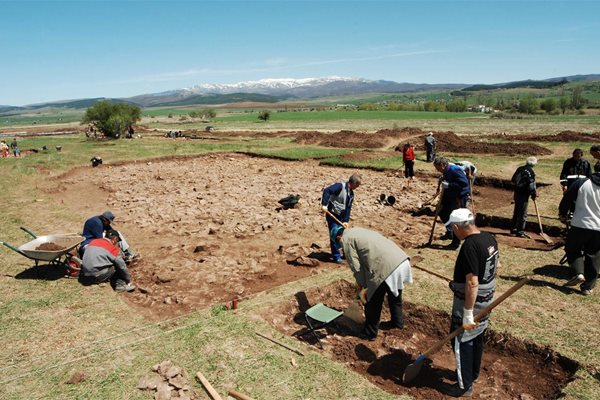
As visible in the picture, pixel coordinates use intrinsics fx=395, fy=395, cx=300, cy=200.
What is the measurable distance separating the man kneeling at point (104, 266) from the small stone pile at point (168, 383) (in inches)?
132

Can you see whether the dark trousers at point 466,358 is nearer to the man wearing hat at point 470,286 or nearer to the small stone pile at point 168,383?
the man wearing hat at point 470,286

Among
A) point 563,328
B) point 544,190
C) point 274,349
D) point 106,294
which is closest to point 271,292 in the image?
point 274,349

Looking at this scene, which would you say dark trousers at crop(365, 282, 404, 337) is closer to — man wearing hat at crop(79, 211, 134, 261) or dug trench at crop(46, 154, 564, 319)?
dug trench at crop(46, 154, 564, 319)

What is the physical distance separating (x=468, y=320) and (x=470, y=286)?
439 mm

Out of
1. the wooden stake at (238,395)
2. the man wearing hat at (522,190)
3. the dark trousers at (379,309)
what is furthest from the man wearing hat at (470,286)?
the man wearing hat at (522,190)

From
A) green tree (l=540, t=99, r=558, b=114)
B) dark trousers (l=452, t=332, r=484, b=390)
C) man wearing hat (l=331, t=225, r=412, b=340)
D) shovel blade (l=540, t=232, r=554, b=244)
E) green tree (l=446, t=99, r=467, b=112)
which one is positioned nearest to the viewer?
dark trousers (l=452, t=332, r=484, b=390)

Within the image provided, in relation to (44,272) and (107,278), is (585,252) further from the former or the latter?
(44,272)

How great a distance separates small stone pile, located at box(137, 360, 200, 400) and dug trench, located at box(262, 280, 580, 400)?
1.89 m

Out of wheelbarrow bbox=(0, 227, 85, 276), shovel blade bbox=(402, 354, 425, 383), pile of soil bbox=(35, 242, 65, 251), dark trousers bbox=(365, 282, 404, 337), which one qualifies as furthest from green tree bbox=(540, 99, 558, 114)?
pile of soil bbox=(35, 242, 65, 251)

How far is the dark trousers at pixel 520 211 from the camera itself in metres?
10.5

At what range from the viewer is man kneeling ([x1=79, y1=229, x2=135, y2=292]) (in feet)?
27.6

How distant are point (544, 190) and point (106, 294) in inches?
598

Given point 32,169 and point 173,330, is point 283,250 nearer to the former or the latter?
point 173,330

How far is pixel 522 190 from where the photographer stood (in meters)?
10.2
